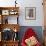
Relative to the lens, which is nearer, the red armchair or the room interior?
the red armchair

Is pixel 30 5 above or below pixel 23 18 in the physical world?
above

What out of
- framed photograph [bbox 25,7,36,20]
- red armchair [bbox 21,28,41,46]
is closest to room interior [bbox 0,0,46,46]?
framed photograph [bbox 25,7,36,20]

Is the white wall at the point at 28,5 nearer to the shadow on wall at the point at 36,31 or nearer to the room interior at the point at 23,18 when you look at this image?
the room interior at the point at 23,18

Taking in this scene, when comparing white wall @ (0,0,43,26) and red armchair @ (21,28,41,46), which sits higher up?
white wall @ (0,0,43,26)

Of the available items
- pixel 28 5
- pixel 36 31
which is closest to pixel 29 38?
pixel 36 31

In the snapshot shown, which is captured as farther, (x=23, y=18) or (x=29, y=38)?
(x=23, y=18)

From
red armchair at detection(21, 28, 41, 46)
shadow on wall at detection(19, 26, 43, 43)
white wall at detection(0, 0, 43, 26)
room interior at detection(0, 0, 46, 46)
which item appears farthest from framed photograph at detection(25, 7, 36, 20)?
red armchair at detection(21, 28, 41, 46)

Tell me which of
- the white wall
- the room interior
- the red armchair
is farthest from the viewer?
the white wall

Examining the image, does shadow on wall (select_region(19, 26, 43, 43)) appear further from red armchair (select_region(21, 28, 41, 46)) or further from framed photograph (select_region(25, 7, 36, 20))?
framed photograph (select_region(25, 7, 36, 20))

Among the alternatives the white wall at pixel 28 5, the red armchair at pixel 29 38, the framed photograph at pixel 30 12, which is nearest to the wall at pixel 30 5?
the white wall at pixel 28 5

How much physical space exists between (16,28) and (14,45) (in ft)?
2.15

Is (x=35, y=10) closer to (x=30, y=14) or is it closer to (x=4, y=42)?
(x=30, y=14)

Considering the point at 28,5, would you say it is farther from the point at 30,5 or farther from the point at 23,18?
the point at 23,18

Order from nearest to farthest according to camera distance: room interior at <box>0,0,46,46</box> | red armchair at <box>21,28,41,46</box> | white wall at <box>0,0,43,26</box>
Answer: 1. red armchair at <box>21,28,41,46</box>
2. room interior at <box>0,0,46,46</box>
3. white wall at <box>0,0,43,26</box>
